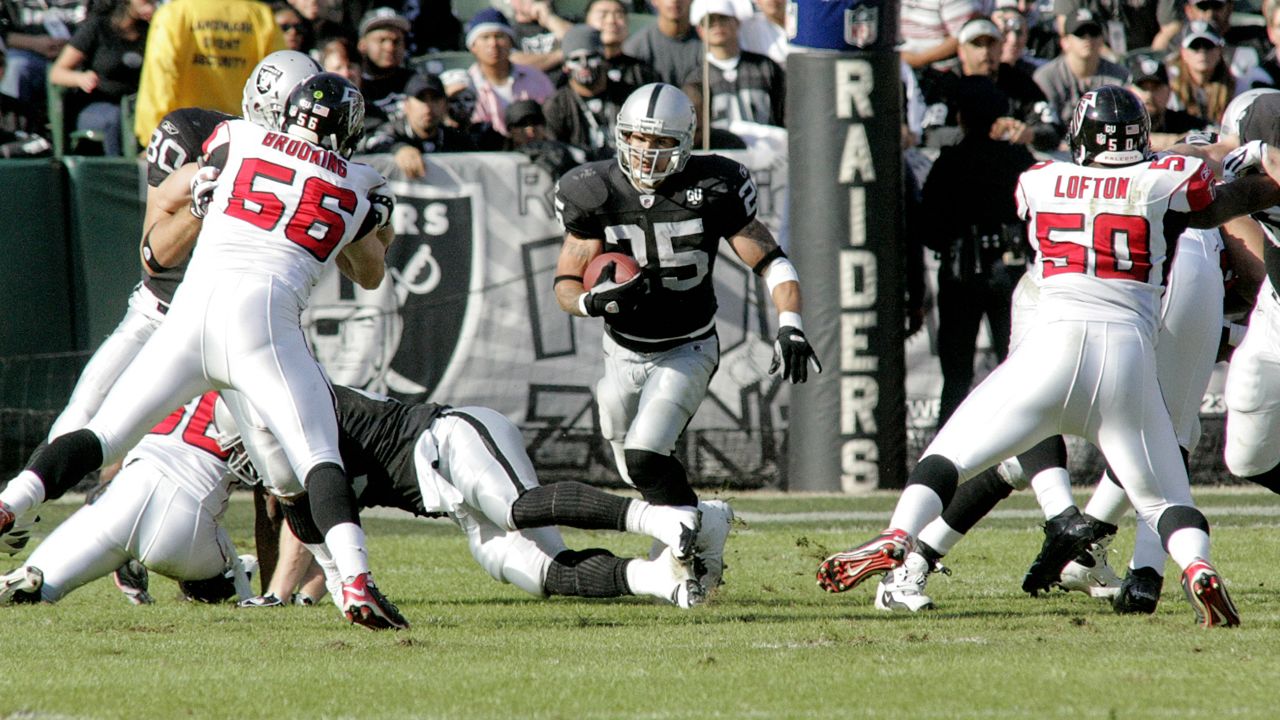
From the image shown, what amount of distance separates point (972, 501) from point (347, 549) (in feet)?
6.43

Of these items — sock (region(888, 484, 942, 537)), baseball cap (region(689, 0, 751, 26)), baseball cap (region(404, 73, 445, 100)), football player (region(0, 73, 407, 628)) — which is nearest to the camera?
sock (region(888, 484, 942, 537))

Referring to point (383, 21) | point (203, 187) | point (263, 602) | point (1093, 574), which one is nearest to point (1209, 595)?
point (1093, 574)

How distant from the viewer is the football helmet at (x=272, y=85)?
542cm

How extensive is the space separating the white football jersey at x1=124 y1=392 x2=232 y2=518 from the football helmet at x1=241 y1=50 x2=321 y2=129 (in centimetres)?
91

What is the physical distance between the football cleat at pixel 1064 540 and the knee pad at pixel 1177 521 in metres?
0.63

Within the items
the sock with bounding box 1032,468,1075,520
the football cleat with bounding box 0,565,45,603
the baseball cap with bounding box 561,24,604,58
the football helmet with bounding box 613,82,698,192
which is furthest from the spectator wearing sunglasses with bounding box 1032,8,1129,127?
the football cleat with bounding box 0,565,45,603

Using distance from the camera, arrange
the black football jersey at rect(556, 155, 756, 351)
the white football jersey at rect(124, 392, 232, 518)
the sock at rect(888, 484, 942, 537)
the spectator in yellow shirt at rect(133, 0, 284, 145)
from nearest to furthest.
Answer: the sock at rect(888, 484, 942, 537)
the white football jersey at rect(124, 392, 232, 518)
the black football jersey at rect(556, 155, 756, 351)
the spectator in yellow shirt at rect(133, 0, 284, 145)

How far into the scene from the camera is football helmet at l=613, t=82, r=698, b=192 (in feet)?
19.1

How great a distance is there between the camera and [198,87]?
904cm

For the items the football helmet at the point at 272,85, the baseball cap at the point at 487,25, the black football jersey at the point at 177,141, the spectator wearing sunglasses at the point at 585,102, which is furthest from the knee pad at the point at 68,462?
the baseball cap at the point at 487,25

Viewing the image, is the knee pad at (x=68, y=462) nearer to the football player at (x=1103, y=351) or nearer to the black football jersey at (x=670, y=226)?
the black football jersey at (x=670, y=226)

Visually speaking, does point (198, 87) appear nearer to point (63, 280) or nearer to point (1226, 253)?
point (63, 280)

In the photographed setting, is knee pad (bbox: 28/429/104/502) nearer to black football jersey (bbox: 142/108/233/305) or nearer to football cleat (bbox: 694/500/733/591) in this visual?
black football jersey (bbox: 142/108/233/305)

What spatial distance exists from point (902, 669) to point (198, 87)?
6.18 metres
